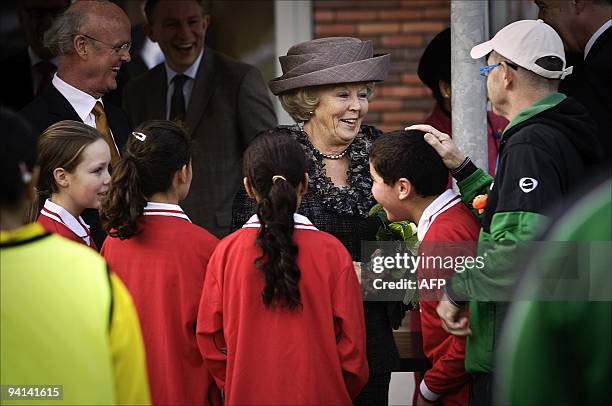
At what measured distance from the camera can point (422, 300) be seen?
3.32m

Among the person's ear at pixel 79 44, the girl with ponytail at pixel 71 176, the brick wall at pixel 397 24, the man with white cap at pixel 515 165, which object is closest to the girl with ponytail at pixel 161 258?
the girl with ponytail at pixel 71 176

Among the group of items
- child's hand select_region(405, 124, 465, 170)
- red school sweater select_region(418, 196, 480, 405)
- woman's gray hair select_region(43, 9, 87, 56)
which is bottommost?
red school sweater select_region(418, 196, 480, 405)

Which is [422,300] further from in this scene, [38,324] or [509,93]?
[38,324]

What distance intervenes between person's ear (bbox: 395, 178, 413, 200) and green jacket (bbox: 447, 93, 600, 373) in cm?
32

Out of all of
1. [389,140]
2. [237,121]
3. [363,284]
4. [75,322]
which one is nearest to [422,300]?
[363,284]

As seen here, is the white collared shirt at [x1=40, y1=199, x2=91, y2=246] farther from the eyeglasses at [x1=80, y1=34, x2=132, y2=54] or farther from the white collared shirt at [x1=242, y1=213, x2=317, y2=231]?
the eyeglasses at [x1=80, y1=34, x2=132, y2=54]

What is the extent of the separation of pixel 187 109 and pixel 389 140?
2.14 metres

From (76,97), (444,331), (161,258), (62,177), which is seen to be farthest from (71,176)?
(444,331)

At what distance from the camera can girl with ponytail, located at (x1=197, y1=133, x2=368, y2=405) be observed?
291cm

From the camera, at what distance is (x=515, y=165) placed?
291 centimetres

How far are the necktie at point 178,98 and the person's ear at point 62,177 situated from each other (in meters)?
1.93

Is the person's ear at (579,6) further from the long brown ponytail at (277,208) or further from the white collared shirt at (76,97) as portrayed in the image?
the white collared shirt at (76,97)

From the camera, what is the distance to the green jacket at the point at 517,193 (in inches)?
113

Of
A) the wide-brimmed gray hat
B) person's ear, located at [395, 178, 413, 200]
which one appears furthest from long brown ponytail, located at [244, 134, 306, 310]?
the wide-brimmed gray hat
